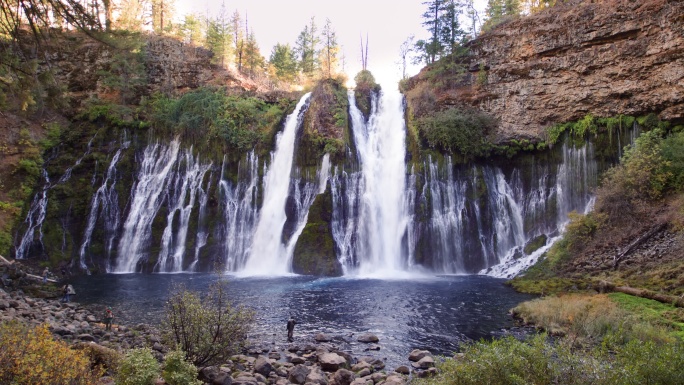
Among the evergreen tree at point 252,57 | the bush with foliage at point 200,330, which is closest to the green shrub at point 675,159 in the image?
the bush with foliage at point 200,330

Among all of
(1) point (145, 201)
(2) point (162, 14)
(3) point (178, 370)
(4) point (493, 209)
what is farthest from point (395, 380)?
(2) point (162, 14)

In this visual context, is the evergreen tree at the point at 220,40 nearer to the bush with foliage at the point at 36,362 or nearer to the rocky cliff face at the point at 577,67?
the rocky cliff face at the point at 577,67

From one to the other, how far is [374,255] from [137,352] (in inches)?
793

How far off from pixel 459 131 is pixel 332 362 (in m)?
22.3

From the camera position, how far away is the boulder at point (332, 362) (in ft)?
32.2

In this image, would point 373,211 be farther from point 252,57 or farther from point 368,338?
point 252,57

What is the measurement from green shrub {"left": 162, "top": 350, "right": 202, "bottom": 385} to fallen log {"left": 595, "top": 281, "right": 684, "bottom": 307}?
13.8m

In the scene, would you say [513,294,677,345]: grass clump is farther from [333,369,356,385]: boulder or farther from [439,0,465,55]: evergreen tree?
[439,0,465,55]: evergreen tree

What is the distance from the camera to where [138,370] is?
6.64m

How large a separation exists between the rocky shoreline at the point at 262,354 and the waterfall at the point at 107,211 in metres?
13.4

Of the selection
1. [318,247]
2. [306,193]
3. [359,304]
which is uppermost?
[306,193]

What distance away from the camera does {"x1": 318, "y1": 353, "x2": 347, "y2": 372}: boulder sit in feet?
32.2

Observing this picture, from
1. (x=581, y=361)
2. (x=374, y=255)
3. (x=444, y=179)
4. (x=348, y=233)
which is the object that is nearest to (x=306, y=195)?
(x=348, y=233)

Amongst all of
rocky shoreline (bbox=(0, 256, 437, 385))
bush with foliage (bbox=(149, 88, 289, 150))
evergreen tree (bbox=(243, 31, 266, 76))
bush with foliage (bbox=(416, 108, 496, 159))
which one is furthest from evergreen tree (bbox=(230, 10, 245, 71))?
rocky shoreline (bbox=(0, 256, 437, 385))
